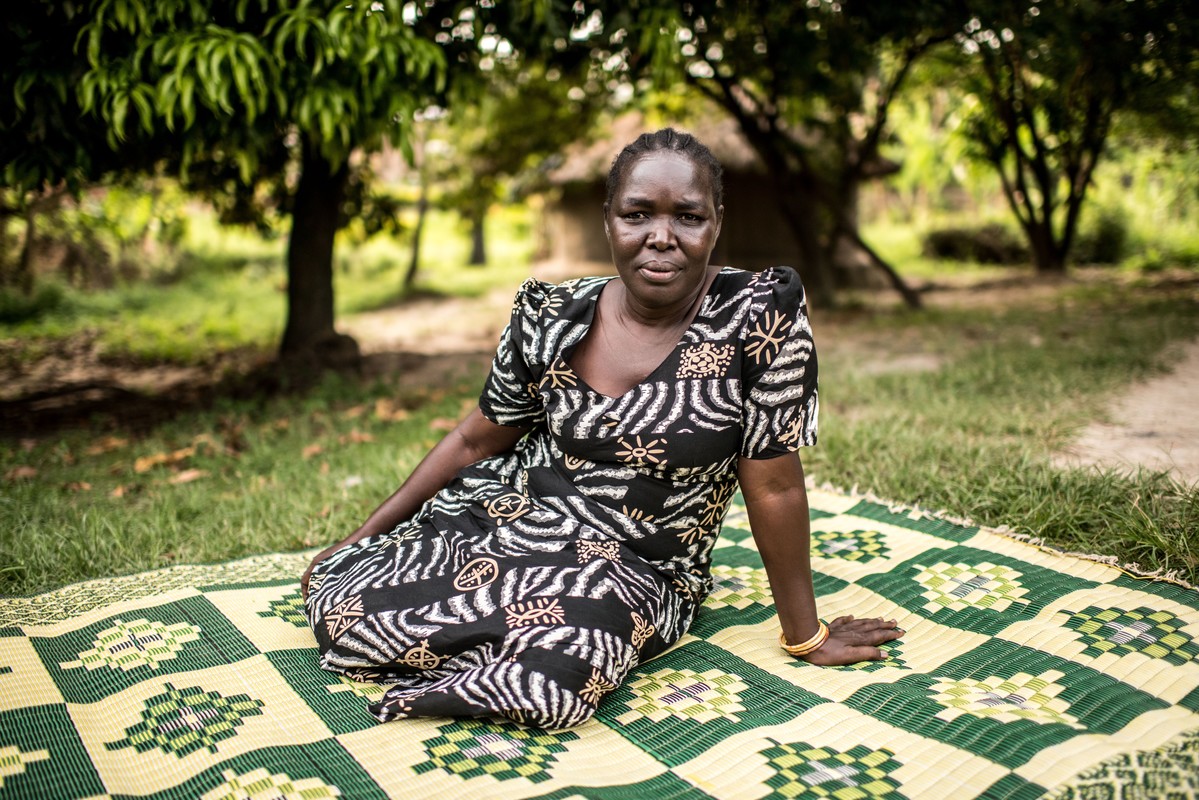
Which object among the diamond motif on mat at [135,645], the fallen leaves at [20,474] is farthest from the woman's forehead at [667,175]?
the fallen leaves at [20,474]

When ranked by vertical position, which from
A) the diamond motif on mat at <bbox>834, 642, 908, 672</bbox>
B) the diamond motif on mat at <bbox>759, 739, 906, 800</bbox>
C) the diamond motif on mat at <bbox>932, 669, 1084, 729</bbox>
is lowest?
the diamond motif on mat at <bbox>759, 739, 906, 800</bbox>

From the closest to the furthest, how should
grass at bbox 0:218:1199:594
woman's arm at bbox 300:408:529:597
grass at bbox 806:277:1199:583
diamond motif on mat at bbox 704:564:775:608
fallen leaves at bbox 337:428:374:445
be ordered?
woman's arm at bbox 300:408:529:597
diamond motif on mat at bbox 704:564:775:608
grass at bbox 806:277:1199:583
grass at bbox 0:218:1199:594
fallen leaves at bbox 337:428:374:445

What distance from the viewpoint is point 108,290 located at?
45.7ft

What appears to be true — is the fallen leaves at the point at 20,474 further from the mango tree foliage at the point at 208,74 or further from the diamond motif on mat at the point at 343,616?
the diamond motif on mat at the point at 343,616

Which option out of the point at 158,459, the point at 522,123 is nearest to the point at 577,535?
the point at 158,459

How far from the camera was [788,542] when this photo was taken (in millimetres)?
2166

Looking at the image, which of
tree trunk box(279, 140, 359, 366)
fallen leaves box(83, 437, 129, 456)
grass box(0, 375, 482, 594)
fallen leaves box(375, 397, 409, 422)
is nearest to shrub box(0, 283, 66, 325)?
tree trunk box(279, 140, 359, 366)

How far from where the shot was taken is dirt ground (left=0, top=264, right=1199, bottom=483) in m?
3.98

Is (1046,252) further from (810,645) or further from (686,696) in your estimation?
(686,696)

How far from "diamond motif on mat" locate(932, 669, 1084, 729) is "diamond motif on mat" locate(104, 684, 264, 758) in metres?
1.60

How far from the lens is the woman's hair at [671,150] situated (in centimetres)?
213

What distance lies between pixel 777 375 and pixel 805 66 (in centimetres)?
625

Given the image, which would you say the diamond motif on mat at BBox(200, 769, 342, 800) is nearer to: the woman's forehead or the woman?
the woman

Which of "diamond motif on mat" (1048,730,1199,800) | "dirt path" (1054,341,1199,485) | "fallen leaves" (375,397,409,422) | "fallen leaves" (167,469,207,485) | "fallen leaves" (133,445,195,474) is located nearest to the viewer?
"diamond motif on mat" (1048,730,1199,800)
